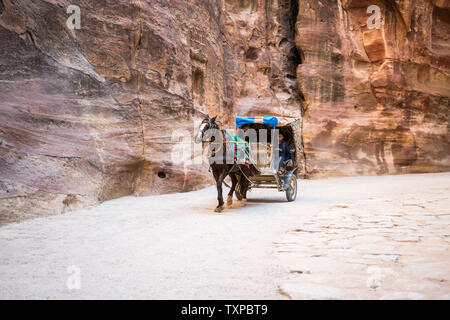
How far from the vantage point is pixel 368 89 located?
19984 millimetres

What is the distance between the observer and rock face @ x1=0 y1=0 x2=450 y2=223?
806cm

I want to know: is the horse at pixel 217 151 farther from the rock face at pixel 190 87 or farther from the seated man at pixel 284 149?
the rock face at pixel 190 87

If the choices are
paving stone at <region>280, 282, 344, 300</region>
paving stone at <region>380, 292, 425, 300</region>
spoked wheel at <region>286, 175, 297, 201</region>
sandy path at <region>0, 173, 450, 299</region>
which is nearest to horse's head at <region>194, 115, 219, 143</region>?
sandy path at <region>0, 173, 450, 299</region>

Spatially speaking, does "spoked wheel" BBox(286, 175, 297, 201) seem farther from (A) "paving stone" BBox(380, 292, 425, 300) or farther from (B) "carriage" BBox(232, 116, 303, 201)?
(A) "paving stone" BBox(380, 292, 425, 300)

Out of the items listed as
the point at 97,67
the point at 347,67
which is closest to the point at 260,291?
the point at 97,67

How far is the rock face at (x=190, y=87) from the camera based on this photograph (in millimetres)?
8062

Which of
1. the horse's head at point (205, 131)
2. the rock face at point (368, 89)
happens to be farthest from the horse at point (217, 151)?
the rock face at point (368, 89)

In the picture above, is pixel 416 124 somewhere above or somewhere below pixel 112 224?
above

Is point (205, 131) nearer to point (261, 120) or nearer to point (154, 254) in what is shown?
point (261, 120)

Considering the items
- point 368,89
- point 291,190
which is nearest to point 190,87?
point 291,190

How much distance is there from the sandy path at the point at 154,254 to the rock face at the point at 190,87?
1.68 meters

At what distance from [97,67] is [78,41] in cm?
84
